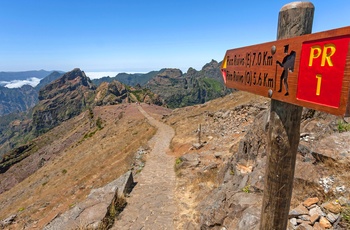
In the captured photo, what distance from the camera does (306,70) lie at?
8.19ft

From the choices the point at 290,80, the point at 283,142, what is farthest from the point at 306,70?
the point at 283,142

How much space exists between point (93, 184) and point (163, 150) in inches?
296

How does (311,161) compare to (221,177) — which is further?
(221,177)

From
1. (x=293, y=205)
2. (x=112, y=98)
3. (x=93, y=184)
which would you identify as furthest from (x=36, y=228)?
(x=112, y=98)

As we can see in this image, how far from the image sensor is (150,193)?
14.0m

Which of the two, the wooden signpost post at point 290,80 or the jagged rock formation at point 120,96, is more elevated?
the wooden signpost post at point 290,80

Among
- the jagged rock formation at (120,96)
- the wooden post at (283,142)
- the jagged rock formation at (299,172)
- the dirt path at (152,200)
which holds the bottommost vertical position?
the jagged rock formation at (120,96)

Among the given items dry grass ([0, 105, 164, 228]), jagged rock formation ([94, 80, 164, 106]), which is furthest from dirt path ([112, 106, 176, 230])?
jagged rock formation ([94, 80, 164, 106])

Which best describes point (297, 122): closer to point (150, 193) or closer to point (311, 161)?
point (311, 161)

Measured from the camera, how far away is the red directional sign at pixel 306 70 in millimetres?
2109

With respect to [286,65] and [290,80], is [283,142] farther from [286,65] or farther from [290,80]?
[286,65]

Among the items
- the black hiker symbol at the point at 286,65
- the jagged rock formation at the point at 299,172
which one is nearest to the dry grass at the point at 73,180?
the jagged rock formation at the point at 299,172

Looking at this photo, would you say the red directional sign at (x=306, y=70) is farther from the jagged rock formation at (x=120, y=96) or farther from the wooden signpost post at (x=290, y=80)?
the jagged rock formation at (x=120, y=96)

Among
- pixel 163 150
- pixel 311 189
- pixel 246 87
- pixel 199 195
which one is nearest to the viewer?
pixel 246 87
